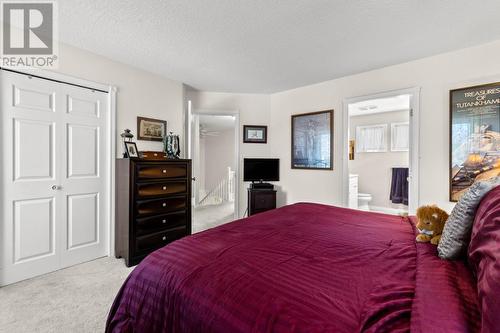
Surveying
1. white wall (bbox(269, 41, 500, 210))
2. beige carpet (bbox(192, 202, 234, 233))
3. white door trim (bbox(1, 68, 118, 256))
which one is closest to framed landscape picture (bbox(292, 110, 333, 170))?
white wall (bbox(269, 41, 500, 210))

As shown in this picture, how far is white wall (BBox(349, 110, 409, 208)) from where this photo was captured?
17.9ft

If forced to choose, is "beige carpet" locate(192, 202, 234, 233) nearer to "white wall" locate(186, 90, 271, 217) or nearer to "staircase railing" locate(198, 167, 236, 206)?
"white wall" locate(186, 90, 271, 217)

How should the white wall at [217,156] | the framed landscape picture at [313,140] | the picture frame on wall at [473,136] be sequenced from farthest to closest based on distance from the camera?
the white wall at [217,156], the framed landscape picture at [313,140], the picture frame on wall at [473,136]

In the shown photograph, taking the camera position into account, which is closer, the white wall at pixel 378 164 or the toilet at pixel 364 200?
the white wall at pixel 378 164

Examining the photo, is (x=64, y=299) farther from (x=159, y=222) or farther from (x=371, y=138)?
(x=371, y=138)

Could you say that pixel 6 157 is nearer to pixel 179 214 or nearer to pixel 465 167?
pixel 179 214

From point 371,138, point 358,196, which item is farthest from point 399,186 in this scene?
point 371,138

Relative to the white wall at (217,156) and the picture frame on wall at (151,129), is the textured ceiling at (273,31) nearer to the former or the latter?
the picture frame on wall at (151,129)

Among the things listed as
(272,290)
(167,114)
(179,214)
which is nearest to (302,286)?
(272,290)

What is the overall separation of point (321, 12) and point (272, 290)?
7.13 ft

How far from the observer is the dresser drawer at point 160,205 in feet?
9.31

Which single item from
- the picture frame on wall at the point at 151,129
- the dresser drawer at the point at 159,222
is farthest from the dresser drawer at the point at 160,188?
the picture frame on wall at the point at 151,129

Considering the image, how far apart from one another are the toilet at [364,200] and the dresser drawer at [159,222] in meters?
4.13

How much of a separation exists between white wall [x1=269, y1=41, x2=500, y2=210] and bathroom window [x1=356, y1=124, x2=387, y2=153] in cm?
252
